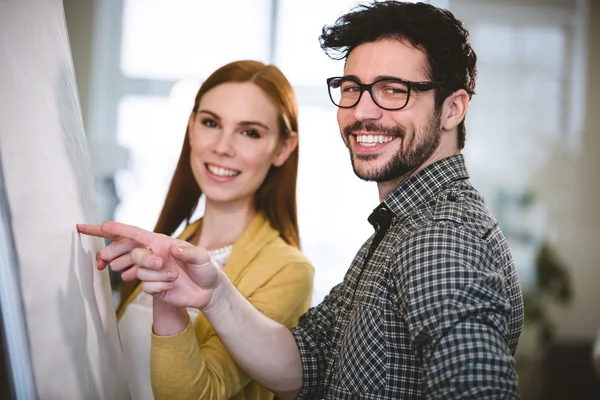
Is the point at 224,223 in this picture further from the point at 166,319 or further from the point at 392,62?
the point at 392,62

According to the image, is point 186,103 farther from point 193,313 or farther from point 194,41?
point 193,313

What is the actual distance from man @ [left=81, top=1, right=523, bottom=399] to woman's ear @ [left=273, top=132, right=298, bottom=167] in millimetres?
374

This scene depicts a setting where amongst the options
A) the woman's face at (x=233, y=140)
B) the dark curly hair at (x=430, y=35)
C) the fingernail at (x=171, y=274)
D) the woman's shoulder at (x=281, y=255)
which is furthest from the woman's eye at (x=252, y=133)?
the fingernail at (x=171, y=274)

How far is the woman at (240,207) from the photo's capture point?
141cm

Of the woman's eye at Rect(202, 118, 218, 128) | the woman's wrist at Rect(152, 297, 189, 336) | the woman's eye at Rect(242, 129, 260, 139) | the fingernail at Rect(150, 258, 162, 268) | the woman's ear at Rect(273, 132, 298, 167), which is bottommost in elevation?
the woman's wrist at Rect(152, 297, 189, 336)

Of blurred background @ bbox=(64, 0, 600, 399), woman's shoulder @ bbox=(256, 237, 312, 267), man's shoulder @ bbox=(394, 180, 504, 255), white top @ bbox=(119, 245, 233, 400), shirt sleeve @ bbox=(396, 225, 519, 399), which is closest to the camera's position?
shirt sleeve @ bbox=(396, 225, 519, 399)

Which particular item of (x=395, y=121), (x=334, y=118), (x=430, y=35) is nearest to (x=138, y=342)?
(x=395, y=121)

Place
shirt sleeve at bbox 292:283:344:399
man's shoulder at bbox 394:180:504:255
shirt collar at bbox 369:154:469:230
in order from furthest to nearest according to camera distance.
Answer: shirt sleeve at bbox 292:283:344:399 → shirt collar at bbox 369:154:469:230 → man's shoulder at bbox 394:180:504:255

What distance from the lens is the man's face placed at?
1142 mm

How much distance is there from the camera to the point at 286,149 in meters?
1.72

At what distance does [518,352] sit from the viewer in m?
4.22

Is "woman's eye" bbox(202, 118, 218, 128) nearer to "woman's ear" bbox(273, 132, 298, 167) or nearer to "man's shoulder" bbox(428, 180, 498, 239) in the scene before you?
"woman's ear" bbox(273, 132, 298, 167)

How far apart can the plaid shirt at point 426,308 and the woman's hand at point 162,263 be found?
0.26 meters

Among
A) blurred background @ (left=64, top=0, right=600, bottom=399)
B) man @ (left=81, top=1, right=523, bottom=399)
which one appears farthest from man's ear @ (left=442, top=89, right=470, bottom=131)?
blurred background @ (left=64, top=0, right=600, bottom=399)
